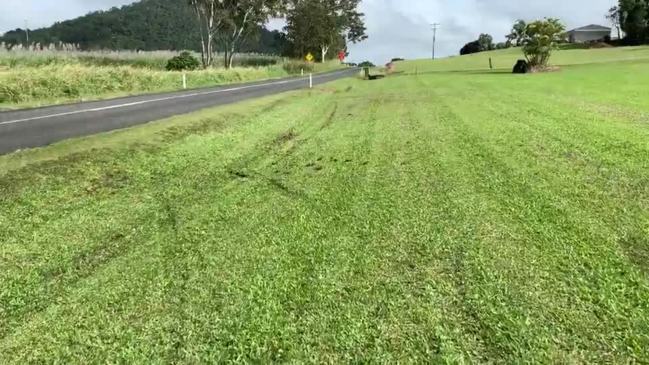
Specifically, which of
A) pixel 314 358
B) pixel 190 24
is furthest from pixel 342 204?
pixel 190 24

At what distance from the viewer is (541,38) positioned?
42.0 m

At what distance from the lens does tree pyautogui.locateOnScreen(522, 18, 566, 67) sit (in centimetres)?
4206

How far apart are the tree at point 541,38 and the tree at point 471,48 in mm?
88745

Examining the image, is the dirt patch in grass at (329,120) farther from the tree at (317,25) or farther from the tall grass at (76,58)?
the tree at (317,25)

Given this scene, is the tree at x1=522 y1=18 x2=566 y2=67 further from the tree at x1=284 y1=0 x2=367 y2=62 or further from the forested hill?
the forested hill

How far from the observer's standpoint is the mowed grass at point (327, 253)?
3656mm

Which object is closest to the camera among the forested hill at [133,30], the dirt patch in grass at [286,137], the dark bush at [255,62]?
the dirt patch in grass at [286,137]

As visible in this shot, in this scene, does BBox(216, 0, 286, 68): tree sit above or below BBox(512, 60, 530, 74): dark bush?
above

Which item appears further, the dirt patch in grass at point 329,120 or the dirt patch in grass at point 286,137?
the dirt patch in grass at point 329,120

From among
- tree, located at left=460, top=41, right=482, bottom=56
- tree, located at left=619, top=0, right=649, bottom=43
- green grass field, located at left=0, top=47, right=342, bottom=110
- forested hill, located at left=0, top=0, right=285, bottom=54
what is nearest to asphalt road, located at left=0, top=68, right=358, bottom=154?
green grass field, located at left=0, top=47, right=342, bottom=110

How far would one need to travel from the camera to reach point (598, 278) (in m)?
4.45

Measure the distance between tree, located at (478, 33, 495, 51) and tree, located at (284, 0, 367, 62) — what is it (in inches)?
1291

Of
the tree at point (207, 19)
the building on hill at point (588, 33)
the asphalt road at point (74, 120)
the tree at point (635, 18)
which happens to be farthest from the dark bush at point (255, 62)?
the building on hill at point (588, 33)

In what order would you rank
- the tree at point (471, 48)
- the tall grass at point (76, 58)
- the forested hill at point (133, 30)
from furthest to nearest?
the tree at point (471, 48), the forested hill at point (133, 30), the tall grass at point (76, 58)
